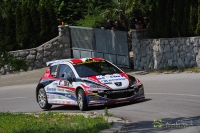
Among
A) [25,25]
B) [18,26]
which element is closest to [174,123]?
[25,25]

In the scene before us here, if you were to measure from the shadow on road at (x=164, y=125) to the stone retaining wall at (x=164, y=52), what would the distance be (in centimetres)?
1045

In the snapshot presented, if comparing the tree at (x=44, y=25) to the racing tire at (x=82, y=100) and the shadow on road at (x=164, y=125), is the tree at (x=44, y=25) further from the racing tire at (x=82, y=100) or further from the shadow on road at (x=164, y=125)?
the shadow on road at (x=164, y=125)

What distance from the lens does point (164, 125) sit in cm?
1260

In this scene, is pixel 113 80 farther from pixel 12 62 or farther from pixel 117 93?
pixel 12 62

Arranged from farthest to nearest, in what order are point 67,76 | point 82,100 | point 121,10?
1. point 121,10
2. point 67,76
3. point 82,100

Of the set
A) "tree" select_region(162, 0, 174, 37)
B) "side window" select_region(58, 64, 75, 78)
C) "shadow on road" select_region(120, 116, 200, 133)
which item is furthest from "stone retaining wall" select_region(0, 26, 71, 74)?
"shadow on road" select_region(120, 116, 200, 133)

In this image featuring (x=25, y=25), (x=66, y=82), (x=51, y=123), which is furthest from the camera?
(x=25, y=25)

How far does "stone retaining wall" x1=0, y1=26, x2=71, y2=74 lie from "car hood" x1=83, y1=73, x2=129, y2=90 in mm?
13697

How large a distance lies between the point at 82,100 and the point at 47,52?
1414cm

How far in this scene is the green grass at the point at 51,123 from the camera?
12492 millimetres

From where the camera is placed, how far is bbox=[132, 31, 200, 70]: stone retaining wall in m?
23.6

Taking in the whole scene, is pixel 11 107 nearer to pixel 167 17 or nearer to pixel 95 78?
pixel 95 78

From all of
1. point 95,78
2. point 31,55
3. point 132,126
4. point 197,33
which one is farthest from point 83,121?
point 31,55

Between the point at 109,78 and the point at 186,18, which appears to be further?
the point at 186,18
